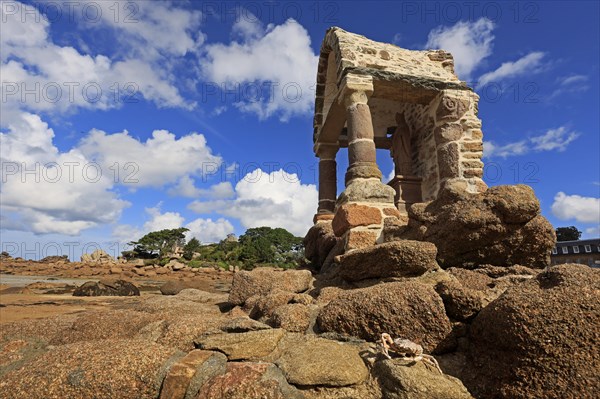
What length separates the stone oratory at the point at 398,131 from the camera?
5336mm

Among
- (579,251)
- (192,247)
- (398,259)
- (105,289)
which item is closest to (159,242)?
(192,247)

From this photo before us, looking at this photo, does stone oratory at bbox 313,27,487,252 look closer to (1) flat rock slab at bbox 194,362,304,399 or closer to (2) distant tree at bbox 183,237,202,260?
(1) flat rock slab at bbox 194,362,304,399

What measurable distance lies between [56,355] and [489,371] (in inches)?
98.5

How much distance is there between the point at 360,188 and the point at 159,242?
25263 mm

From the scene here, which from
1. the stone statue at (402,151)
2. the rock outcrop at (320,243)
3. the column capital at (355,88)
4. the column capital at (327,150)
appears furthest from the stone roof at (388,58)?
the rock outcrop at (320,243)

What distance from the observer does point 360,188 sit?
5445 millimetres

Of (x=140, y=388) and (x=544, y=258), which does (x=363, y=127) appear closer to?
(x=544, y=258)

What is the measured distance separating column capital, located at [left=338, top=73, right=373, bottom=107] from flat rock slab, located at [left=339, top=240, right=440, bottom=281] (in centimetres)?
361

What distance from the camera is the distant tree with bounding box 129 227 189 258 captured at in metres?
26.3

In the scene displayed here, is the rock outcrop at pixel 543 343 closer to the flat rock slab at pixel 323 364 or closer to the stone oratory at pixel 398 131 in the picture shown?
the flat rock slab at pixel 323 364

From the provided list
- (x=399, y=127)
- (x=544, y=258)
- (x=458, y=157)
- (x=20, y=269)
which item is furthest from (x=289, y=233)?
(x=544, y=258)

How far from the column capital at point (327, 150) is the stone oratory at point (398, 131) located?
0.58 m

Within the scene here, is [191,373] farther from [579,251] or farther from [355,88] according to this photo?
[579,251]

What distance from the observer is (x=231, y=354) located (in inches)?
83.2
